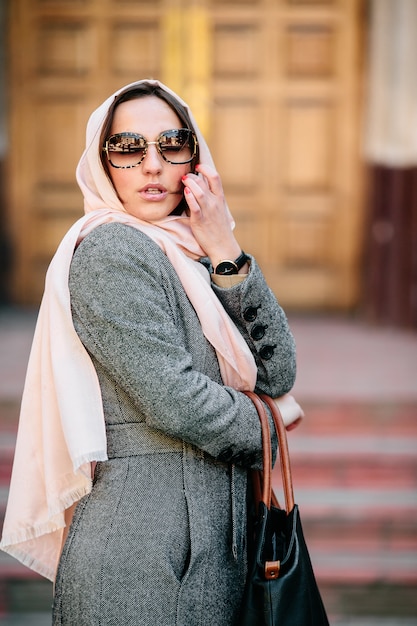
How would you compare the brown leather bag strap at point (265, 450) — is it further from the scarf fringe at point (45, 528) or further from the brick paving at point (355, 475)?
the brick paving at point (355, 475)

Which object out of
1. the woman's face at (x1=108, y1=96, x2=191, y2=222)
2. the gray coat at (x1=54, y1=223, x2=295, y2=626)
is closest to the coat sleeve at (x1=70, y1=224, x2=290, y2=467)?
the gray coat at (x1=54, y1=223, x2=295, y2=626)

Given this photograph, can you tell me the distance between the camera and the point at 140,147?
5.98ft

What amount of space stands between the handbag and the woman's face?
447 mm

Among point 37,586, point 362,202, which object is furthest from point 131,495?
point 362,202

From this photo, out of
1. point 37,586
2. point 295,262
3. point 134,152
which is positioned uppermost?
point 134,152

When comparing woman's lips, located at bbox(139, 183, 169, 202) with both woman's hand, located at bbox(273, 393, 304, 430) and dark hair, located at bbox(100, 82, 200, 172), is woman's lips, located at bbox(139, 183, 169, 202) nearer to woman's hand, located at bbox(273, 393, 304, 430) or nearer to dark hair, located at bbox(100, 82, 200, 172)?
dark hair, located at bbox(100, 82, 200, 172)

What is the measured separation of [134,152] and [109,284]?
32 cm

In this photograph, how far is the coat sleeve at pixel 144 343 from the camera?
167cm

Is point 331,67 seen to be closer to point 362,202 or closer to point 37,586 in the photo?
point 362,202

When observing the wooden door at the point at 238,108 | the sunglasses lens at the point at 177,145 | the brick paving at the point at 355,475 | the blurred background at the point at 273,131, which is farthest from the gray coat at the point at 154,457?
the wooden door at the point at 238,108

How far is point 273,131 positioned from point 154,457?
5.42m

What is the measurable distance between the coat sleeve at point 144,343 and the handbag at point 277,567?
0.09 m

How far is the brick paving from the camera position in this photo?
382 centimetres

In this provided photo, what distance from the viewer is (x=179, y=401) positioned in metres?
1.66
